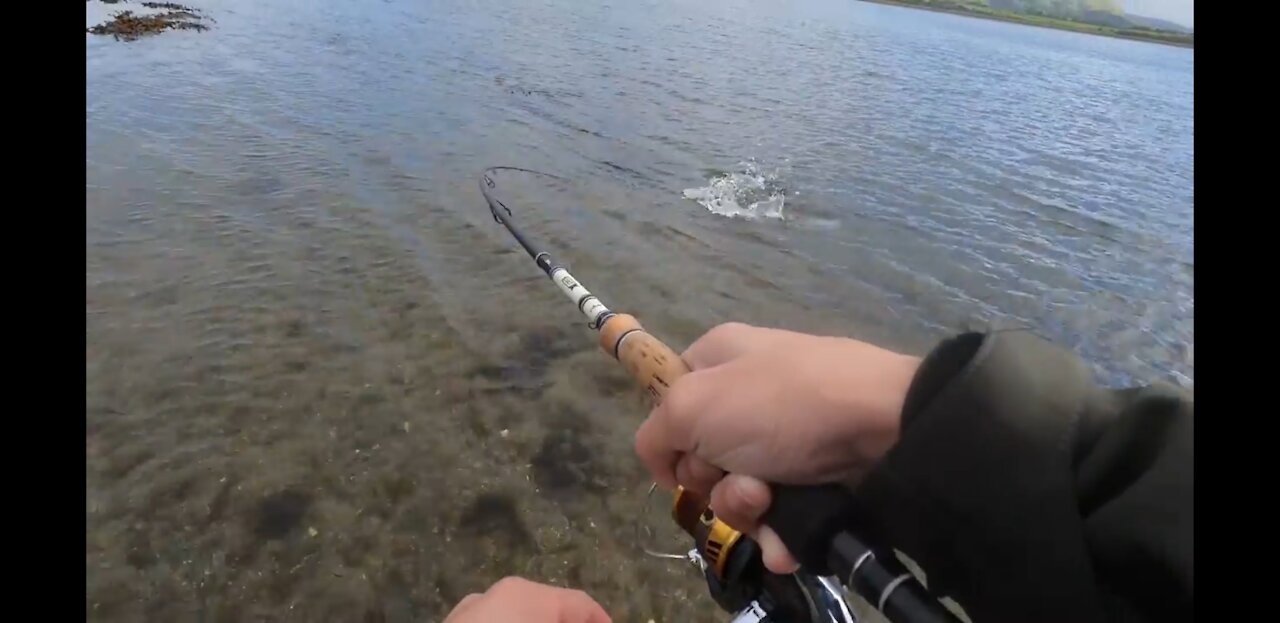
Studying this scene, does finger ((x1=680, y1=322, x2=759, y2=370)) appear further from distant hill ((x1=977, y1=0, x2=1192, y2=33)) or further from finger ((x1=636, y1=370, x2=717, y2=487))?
distant hill ((x1=977, y1=0, x2=1192, y2=33))

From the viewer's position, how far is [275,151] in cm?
1251

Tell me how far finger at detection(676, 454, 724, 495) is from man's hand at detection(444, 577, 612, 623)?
491 millimetres

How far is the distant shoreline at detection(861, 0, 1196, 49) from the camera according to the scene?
254 feet

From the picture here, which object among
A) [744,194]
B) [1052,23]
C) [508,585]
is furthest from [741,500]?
[1052,23]

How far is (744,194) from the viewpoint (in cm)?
1218

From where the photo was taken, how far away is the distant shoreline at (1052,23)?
254 ft

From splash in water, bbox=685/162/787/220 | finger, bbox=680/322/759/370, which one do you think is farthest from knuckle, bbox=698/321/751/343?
splash in water, bbox=685/162/787/220

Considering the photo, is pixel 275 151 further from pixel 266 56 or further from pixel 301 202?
pixel 266 56

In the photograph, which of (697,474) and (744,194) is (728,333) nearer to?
(697,474)

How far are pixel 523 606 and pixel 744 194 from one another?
1088cm
